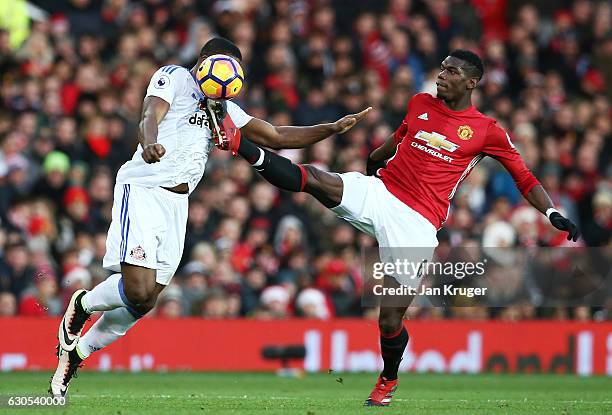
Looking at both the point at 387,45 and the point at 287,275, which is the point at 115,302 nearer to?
the point at 287,275

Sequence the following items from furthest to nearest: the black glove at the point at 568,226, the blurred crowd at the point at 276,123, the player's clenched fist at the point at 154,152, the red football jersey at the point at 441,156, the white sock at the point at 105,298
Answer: the blurred crowd at the point at 276,123, the red football jersey at the point at 441,156, the black glove at the point at 568,226, the white sock at the point at 105,298, the player's clenched fist at the point at 154,152

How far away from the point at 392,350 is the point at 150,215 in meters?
2.40

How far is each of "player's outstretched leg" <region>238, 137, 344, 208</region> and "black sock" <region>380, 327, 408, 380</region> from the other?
1236 millimetres

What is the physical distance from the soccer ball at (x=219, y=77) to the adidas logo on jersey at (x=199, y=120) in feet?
0.81

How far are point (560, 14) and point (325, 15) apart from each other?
4839mm

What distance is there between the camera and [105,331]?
34.2ft

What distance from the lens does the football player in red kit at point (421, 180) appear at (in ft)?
35.6

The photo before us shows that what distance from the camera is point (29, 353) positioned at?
1569 centimetres

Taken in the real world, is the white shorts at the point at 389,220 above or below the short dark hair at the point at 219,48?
below

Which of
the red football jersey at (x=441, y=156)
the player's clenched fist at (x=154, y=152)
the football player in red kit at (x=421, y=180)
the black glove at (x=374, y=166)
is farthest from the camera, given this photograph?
the black glove at (x=374, y=166)

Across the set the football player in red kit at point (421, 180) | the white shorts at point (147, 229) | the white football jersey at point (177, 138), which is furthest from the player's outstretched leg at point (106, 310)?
the football player in red kit at point (421, 180)

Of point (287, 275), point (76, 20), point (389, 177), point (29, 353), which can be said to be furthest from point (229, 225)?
point (389, 177)

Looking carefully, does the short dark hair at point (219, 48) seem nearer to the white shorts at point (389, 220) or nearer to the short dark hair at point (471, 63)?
the white shorts at point (389, 220)

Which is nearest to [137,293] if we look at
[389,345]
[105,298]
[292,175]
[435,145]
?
[105,298]
